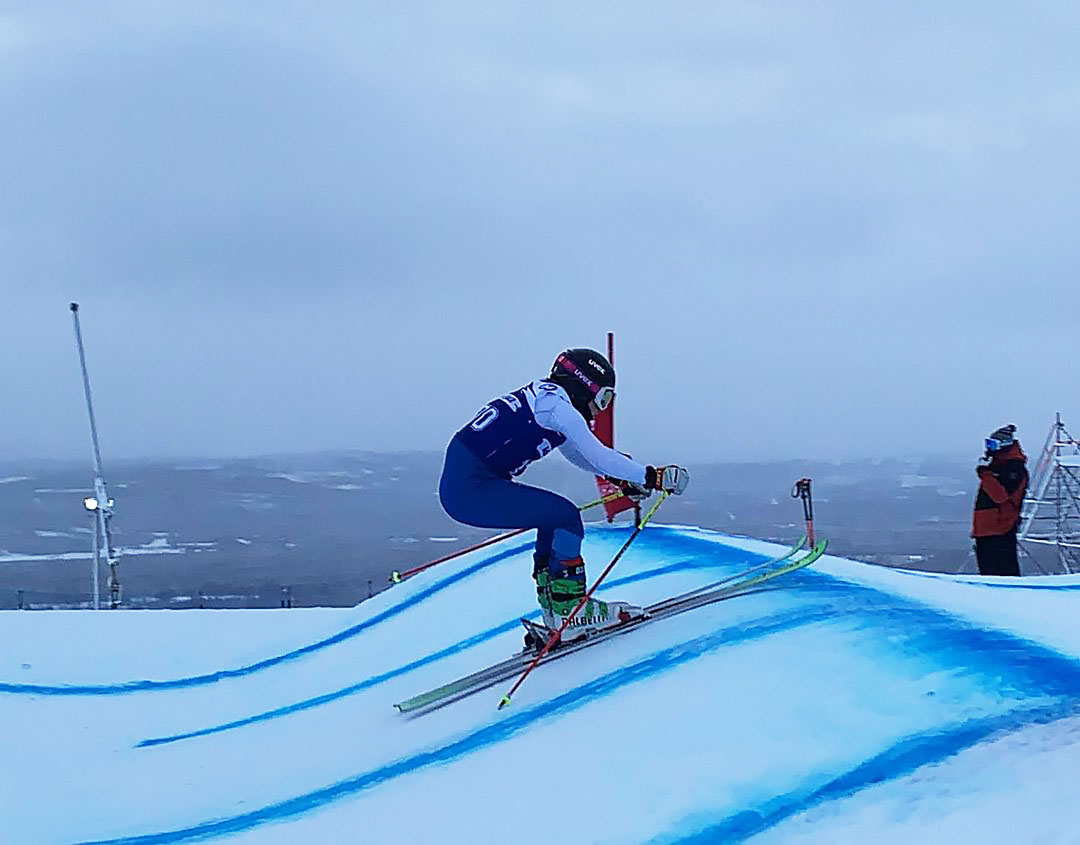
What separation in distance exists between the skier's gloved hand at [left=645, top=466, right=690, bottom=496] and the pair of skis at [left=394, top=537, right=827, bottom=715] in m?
0.69

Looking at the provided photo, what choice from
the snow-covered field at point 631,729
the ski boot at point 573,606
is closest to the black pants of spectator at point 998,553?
the snow-covered field at point 631,729

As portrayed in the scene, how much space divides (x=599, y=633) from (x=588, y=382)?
114 centimetres

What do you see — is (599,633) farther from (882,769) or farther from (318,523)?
(318,523)

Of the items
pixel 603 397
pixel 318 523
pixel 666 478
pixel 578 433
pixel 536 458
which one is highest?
pixel 603 397

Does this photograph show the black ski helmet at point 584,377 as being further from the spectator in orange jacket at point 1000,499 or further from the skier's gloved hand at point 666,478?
the spectator in orange jacket at point 1000,499

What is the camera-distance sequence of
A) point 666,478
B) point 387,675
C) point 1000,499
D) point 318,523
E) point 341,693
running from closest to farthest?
point 666,478
point 341,693
point 387,675
point 1000,499
point 318,523

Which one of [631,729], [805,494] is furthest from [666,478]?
[631,729]

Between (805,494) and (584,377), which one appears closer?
(584,377)

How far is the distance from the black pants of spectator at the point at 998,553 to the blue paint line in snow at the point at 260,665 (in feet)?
11.2

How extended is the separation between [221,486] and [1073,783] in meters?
50.5

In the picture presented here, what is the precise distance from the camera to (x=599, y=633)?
4859 millimetres

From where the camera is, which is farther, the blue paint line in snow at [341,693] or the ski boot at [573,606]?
the blue paint line in snow at [341,693]

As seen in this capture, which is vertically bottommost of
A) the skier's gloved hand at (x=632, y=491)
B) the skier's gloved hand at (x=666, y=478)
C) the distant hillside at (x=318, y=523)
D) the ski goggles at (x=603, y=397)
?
the distant hillside at (x=318, y=523)

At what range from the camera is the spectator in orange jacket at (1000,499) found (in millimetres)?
7504
